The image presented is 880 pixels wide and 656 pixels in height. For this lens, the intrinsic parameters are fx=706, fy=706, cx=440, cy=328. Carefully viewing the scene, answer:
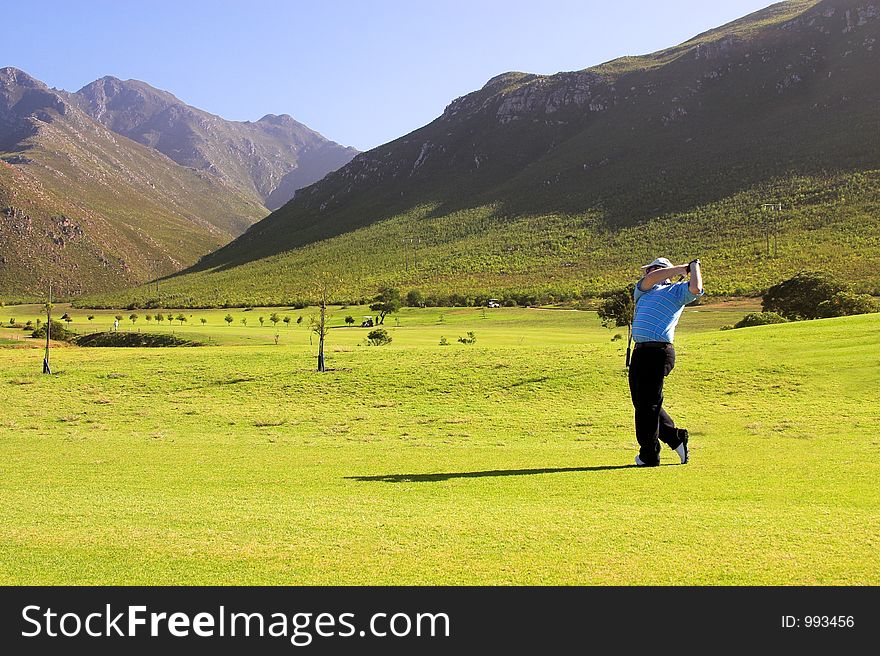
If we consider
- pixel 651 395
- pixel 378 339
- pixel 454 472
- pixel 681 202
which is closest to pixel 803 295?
pixel 378 339

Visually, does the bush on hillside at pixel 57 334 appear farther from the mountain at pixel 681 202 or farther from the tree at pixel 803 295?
the tree at pixel 803 295

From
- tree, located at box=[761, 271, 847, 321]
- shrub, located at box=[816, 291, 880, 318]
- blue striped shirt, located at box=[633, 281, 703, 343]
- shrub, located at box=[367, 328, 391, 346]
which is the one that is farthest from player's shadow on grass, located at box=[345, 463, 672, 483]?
tree, located at box=[761, 271, 847, 321]

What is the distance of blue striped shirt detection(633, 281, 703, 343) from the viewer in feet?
38.3

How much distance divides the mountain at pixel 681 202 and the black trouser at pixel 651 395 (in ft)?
244

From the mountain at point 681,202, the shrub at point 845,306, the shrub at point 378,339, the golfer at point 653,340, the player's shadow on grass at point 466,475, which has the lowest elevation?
the player's shadow on grass at point 466,475

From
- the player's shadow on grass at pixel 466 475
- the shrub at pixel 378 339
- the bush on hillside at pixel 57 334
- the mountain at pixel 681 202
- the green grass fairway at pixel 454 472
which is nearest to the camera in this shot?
the green grass fairway at pixel 454 472

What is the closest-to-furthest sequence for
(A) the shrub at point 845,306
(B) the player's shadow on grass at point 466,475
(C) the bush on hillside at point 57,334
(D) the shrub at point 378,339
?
(B) the player's shadow on grass at point 466,475 → (A) the shrub at point 845,306 → (D) the shrub at point 378,339 → (C) the bush on hillside at point 57,334

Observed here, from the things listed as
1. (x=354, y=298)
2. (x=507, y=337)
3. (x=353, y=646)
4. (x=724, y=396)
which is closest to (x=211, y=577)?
(x=353, y=646)

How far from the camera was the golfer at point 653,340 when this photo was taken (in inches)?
460

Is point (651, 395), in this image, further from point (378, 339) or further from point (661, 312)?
point (378, 339)

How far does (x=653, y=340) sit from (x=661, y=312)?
489 millimetres

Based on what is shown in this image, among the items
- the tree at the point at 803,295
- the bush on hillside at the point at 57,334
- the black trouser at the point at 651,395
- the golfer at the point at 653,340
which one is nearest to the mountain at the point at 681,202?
the tree at the point at 803,295

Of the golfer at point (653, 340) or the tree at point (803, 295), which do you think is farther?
the tree at point (803, 295)

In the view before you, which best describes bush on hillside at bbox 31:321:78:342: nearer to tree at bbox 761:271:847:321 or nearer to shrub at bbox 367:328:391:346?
shrub at bbox 367:328:391:346
